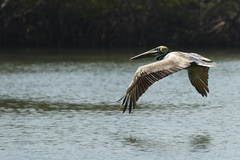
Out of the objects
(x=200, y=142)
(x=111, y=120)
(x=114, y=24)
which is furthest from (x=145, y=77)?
(x=114, y=24)

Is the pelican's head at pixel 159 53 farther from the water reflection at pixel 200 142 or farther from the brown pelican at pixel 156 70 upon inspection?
the water reflection at pixel 200 142

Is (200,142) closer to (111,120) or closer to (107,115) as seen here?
(111,120)

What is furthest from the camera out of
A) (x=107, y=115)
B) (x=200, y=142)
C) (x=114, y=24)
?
(x=114, y=24)

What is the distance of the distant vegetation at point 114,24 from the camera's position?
38.3 metres

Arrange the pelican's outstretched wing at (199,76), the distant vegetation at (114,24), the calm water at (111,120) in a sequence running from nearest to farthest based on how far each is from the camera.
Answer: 1. the calm water at (111,120)
2. the pelican's outstretched wing at (199,76)
3. the distant vegetation at (114,24)

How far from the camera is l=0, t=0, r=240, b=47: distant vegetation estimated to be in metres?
38.3

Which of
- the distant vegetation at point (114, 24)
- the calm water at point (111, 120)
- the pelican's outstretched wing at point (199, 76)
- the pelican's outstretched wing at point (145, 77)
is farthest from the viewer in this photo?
the distant vegetation at point (114, 24)

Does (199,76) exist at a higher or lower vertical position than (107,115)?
higher

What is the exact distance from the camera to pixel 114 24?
39.7 meters

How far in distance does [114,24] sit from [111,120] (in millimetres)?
29913

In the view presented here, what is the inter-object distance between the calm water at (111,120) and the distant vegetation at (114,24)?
21.0m

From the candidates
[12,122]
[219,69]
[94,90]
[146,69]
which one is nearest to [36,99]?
[94,90]

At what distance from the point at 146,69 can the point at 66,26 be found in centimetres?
3381

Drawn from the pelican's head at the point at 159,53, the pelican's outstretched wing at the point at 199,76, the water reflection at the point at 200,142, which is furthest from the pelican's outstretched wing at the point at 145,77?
the water reflection at the point at 200,142
